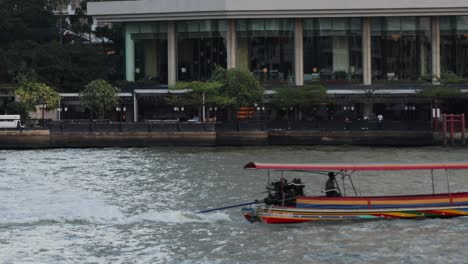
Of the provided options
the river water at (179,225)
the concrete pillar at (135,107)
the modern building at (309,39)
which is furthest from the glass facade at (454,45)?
the river water at (179,225)

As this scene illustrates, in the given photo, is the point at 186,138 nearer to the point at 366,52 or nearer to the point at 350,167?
the point at 366,52

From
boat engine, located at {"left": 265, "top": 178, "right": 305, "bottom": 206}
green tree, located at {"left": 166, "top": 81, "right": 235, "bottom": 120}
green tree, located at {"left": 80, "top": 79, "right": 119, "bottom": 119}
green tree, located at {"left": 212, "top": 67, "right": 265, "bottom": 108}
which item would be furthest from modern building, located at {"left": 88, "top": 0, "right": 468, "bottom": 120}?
boat engine, located at {"left": 265, "top": 178, "right": 305, "bottom": 206}

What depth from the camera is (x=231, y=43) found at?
9650cm

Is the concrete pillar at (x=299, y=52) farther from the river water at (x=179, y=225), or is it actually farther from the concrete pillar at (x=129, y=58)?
the river water at (x=179, y=225)

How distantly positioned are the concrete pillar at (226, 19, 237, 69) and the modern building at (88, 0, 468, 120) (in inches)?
3.4

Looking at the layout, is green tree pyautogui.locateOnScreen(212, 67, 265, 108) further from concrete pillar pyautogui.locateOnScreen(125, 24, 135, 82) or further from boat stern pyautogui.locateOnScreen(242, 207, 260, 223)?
boat stern pyautogui.locateOnScreen(242, 207, 260, 223)

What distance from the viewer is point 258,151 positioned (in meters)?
72.7

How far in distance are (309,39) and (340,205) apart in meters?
58.9

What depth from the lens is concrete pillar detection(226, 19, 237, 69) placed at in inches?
3799

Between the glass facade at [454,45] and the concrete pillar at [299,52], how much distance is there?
12.2m

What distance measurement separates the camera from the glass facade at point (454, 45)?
313ft

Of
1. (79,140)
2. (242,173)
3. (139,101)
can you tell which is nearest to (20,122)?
(79,140)

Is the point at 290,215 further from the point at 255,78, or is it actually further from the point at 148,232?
the point at 255,78

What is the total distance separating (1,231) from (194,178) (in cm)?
1663
